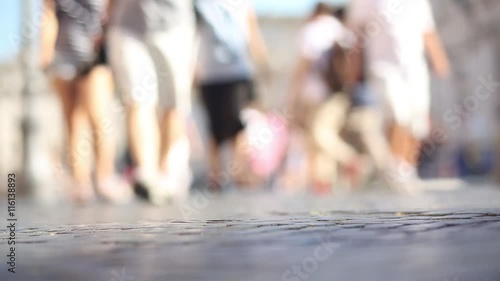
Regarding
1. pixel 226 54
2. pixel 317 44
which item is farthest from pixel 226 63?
pixel 317 44

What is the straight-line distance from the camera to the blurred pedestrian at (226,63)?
6059mm

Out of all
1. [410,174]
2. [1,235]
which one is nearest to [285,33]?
[410,174]

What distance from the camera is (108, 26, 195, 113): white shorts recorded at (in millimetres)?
5520

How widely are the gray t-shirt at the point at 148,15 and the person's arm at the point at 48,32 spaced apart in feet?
1.83

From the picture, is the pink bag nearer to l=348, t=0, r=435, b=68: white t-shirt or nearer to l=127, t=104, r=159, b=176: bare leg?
l=348, t=0, r=435, b=68: white t-shirt

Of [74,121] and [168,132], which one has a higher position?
[74,121]

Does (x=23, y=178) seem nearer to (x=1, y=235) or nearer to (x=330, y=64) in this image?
(x=330, y=64)

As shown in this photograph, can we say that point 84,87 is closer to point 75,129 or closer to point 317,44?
point 75,129

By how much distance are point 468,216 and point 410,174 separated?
3.77 m

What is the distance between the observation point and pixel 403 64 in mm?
6859

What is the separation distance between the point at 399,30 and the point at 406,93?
1.47 feet

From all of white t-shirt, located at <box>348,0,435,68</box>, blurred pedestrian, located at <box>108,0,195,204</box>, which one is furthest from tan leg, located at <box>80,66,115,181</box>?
white t-shirt, located at <box>348,0,435,68</box>

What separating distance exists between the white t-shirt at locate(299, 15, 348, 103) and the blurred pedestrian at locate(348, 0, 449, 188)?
0.62 metres

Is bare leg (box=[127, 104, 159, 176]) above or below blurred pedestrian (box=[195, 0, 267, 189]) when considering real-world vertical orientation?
below
